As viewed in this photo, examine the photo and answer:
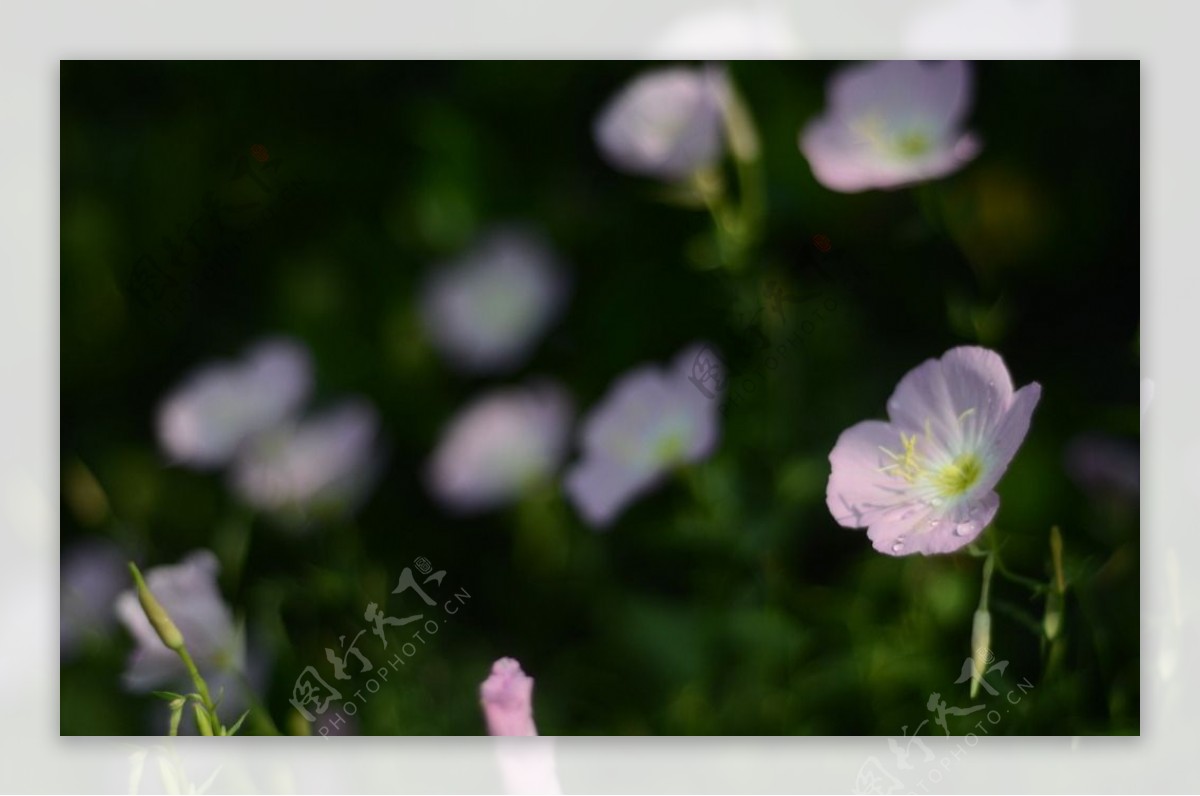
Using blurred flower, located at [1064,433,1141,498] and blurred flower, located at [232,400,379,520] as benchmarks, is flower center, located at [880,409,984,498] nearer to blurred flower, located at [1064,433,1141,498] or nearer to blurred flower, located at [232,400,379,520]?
blurred flower, located at [1064,433,1141,498]

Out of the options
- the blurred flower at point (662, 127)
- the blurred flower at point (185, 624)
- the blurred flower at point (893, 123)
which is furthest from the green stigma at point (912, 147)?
the blurred flower at point (185, 624)

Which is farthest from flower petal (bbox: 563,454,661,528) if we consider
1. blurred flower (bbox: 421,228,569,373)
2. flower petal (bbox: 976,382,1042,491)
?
flower petal (bbox: 976,382,1042,491)

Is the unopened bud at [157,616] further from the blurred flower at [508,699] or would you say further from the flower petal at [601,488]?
the flower petal at [601,488]

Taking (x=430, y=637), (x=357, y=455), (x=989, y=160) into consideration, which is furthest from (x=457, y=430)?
(x=989, y=160)

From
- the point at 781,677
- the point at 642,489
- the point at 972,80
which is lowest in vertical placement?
the point at 781,677

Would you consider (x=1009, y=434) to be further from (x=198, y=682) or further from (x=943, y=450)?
(x=198, y=682)

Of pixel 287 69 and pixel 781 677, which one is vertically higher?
pixel 287 69

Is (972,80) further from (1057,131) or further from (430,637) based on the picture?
(430,637)

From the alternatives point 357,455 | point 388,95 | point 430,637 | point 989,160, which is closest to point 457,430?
point 357,455

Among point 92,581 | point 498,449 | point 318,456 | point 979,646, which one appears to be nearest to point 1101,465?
point 979,646
